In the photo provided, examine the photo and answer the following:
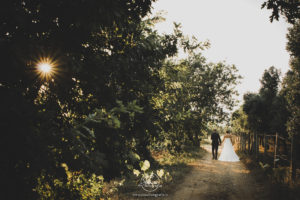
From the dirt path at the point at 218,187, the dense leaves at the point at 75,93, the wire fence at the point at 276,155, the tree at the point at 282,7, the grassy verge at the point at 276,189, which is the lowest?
the dirt path at the point at 218,187

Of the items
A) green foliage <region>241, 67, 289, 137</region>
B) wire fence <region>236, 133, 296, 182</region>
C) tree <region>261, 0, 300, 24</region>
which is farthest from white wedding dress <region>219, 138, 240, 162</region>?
tree <region>261, 0, 300, 24</region>

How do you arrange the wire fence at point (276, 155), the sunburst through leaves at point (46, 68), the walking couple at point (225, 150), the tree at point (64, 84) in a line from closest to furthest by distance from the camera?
the tree at point (64, 84)
the sunburst through leaves at point (46, 68)
the wire fence at point (276, 155)
the walking couple at point (225, 150)

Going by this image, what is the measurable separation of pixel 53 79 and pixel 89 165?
1406 millimetres

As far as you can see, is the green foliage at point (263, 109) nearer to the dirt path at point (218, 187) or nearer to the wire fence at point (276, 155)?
the wire fence at point (276, 155)

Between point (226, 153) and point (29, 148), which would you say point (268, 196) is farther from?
point (226, 153)

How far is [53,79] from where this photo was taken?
10.1 ft

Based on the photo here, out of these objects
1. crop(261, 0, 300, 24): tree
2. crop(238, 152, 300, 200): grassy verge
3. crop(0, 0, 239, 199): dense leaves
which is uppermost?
crop(261, 0, 300, 24): tree

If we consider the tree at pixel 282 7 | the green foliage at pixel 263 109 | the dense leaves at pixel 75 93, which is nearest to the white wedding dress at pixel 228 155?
the green foliage at pixel 263 109

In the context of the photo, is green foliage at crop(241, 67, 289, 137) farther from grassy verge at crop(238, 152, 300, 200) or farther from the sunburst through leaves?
the sunburst through leaves

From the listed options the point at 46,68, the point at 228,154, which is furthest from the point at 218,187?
the point at 46,68

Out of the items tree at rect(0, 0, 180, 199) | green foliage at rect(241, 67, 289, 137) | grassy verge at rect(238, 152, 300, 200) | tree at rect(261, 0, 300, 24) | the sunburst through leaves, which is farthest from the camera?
green foliage at rect(241, 67, 289, 137)

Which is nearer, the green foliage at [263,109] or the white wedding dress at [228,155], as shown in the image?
the white wedding dress at [228,155]

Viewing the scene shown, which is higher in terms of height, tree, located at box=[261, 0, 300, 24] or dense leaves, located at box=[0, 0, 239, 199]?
tree, located at box=[261, 0, 300, 24]

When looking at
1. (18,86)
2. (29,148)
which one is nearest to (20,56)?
(18,86)
